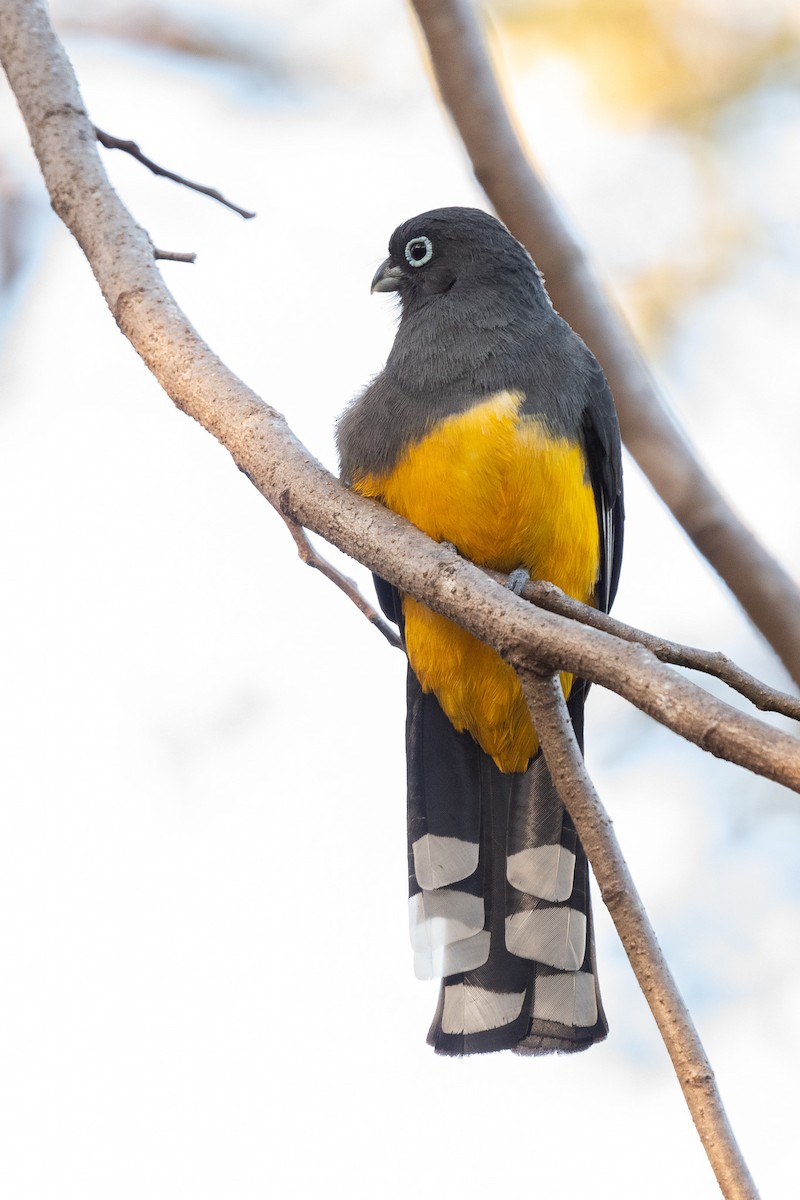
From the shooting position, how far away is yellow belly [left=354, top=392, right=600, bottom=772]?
3.05 meters

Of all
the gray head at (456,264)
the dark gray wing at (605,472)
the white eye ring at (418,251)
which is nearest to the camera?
the dark gray wing at (605,472)

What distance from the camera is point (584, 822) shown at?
6.22 ft

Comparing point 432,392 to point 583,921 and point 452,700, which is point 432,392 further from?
point 583,921

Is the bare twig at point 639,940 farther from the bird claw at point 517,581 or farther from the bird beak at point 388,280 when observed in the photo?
the bird beak at point 388,280

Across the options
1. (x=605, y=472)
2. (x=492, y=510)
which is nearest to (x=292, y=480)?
(x=492, y=510)

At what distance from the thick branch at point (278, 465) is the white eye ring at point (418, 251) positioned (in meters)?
1.26

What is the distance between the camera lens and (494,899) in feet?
10.8

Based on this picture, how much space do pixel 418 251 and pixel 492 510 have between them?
127cm

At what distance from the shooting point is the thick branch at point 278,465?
5.00ft

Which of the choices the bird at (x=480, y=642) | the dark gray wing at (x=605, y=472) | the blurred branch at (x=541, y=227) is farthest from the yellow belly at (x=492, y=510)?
the blurred branch at (x=541, y=227)

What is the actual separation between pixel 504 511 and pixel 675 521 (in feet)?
2.03

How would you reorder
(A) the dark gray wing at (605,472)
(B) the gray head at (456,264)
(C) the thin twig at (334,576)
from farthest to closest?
1. (B) the gray head at (456,264)
2. (A) the dark gray wing at (605,472)
3. (C) the thin twig at (334,576)

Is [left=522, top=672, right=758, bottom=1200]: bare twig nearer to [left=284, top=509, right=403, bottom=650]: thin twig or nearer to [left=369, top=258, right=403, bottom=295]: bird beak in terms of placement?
[left=284, top=509, right=403, bottom=650]: thin twig

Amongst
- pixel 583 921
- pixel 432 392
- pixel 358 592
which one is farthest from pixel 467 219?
pixel 583 921
